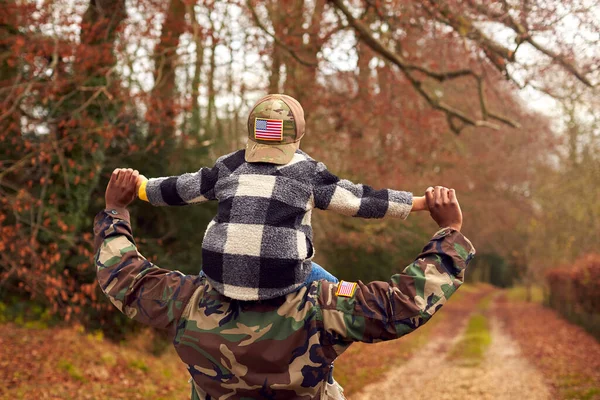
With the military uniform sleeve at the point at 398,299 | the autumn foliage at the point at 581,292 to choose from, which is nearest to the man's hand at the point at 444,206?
the military uniform sleeve at the point at 398,299

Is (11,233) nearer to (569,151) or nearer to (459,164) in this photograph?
(459,164)

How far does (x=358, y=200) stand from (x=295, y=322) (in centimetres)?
53

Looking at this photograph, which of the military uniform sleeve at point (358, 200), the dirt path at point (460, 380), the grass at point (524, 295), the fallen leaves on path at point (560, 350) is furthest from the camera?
the grass at point (524, 295)

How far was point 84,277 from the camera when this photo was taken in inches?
353

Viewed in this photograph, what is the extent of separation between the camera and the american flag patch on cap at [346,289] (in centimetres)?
226

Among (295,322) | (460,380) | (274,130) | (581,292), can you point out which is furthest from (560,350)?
(274,130)

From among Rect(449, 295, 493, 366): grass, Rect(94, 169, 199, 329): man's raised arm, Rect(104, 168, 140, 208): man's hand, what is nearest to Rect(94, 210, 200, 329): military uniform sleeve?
Rect(94, 169, 199, 329): man's raised arm

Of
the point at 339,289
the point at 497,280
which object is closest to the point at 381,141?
the point at 339,289

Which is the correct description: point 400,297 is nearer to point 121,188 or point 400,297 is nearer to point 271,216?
point 271,216

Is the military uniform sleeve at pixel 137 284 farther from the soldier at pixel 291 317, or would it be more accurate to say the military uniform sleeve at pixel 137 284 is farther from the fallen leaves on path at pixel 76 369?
the fallen leaves on path at pixel 76 369

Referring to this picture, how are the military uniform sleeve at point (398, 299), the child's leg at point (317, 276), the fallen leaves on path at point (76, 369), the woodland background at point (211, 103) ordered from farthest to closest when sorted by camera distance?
the woodland background at point (211, 103)
the fallen leaves on path at point (76, 369)
the child's leg at point (317, 276)
the military uniform sleeve at point (398, 299)

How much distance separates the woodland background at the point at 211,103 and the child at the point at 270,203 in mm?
5248

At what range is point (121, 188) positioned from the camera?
262 centimetres

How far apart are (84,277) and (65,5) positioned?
155 inches
